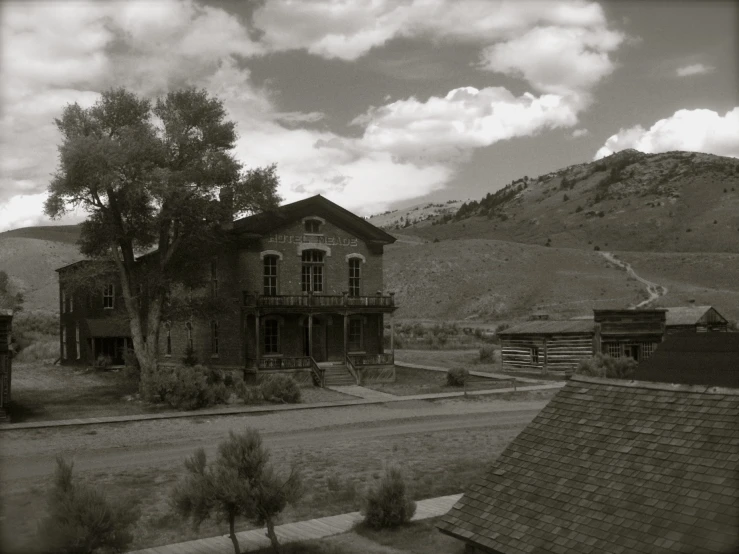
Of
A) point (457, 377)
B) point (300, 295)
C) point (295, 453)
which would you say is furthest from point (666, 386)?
point (300, 295)

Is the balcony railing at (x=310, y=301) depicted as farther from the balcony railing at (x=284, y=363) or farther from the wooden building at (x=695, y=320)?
the wooden building at (x=695, y=320)

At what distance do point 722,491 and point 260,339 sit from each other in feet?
91.3

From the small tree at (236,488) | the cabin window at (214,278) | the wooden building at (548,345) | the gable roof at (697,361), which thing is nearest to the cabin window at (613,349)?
the wooden building at (548,345)

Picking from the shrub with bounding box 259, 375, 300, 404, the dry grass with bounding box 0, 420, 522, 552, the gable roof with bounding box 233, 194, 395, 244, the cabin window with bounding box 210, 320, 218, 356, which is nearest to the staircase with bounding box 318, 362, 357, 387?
the shrub with bounding box 259, 375, 300, 404

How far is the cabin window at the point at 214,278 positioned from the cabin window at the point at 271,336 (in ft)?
10.9

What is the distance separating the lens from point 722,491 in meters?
6.45

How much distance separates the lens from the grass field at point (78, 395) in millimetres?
23891

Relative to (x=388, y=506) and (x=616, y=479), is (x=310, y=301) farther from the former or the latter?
(x=616, y=479)

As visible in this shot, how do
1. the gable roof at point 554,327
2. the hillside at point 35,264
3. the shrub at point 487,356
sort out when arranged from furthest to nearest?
1. the hillside at point 35,264
2. the shrub at point 487,356
3. the gable roof at point 554,327

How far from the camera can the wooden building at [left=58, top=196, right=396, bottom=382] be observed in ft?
106

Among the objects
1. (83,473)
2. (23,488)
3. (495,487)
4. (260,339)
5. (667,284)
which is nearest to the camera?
(495,487)

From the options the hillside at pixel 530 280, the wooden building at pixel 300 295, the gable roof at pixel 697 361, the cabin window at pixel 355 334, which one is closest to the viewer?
the gable roof at pixel 697 361

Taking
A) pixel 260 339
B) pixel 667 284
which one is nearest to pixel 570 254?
pixel 667 284

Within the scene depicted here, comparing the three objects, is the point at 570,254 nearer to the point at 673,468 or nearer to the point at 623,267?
the point at 623,267
